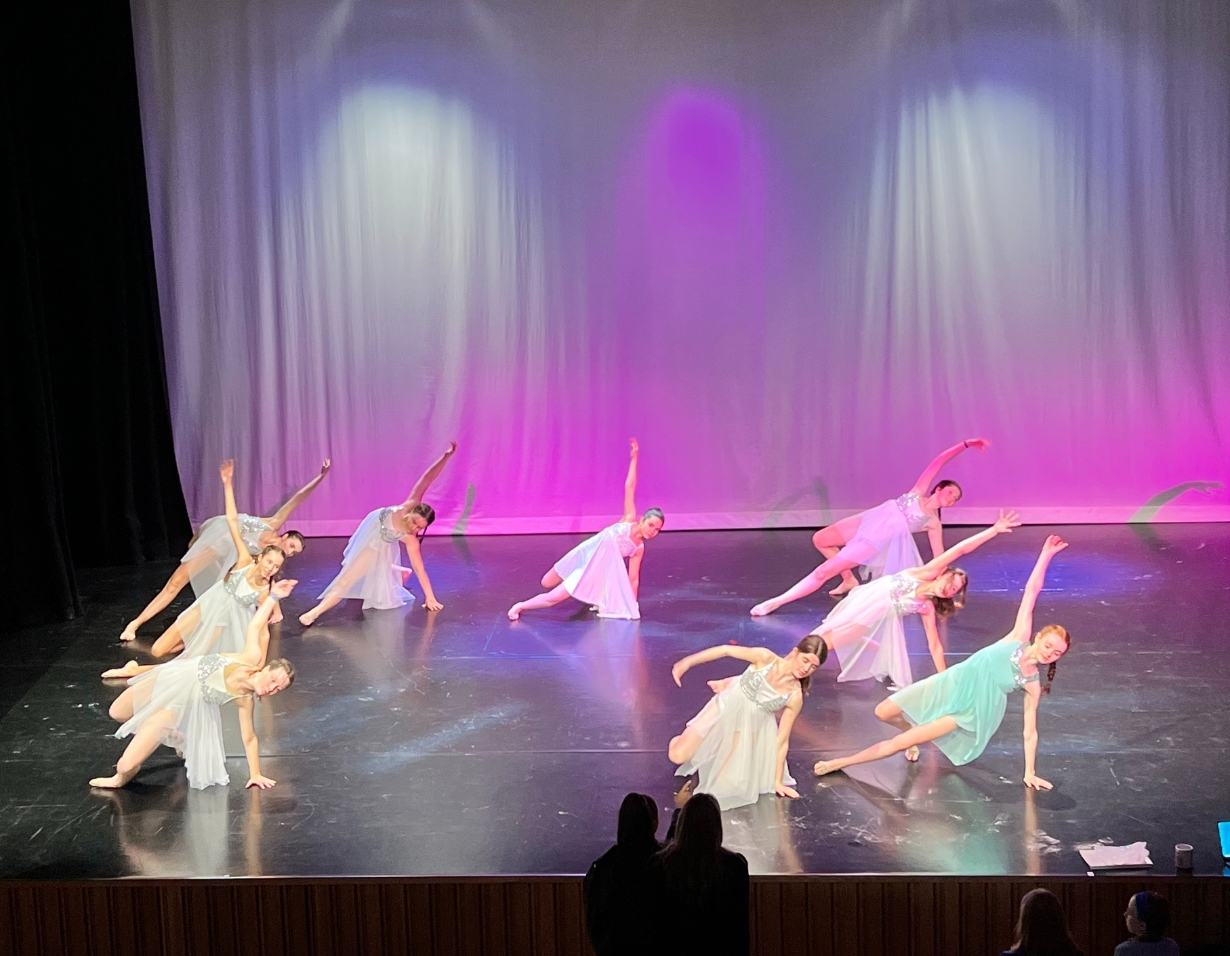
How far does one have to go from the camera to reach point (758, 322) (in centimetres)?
886

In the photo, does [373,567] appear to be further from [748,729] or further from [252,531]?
[748,729]

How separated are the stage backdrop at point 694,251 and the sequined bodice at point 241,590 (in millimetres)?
2928

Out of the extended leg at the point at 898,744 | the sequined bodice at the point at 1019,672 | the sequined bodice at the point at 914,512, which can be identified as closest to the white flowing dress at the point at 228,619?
the extended leg at the point at 898,744

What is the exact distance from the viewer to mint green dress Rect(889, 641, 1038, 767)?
191 inches

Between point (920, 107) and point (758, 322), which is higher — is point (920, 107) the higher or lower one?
the higher one

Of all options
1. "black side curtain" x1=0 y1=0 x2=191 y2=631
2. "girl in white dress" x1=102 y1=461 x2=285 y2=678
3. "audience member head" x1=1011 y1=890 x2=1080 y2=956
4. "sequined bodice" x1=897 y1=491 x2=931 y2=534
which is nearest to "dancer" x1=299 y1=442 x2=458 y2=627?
"girl in white dress" x1=102 y1=461 x2=285 y2=678

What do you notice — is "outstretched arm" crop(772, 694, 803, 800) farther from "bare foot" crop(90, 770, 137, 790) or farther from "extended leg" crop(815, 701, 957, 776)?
"bare foot" crop(90, 770, 137, 790)

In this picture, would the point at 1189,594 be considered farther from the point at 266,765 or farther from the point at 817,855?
the point at 266,765

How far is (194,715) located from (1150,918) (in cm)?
303

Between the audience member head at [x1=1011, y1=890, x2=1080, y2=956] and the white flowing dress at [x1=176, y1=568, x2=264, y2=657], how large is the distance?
11.7ft

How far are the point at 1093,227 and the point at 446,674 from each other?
16.3 feet

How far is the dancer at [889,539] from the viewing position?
684cm

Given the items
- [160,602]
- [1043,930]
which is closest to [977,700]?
[1043,930]

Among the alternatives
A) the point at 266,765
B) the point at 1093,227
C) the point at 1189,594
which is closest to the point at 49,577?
the point at 266,765
